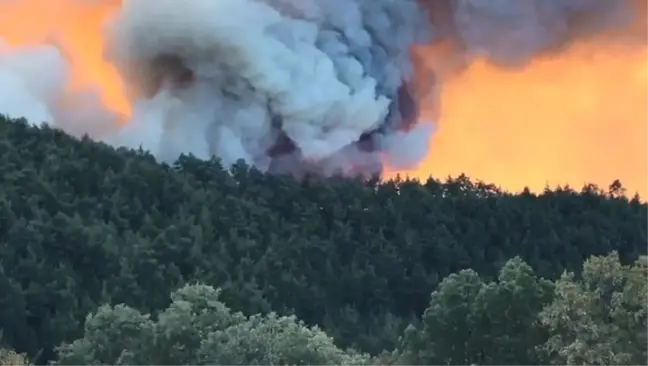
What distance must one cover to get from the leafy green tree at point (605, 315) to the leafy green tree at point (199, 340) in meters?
4.59

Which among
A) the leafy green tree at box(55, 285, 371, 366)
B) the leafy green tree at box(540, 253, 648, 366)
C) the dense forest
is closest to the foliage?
the dense forest

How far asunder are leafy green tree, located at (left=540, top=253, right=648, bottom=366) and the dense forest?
1.2 inches

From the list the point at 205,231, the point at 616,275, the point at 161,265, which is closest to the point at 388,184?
the point at 205,231

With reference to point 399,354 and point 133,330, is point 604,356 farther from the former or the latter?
point 133,330

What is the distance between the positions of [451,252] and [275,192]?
9218 mm

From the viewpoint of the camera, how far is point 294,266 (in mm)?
48688

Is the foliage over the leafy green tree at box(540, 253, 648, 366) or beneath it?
over

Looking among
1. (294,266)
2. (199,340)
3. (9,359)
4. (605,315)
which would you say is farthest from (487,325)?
(294,266)

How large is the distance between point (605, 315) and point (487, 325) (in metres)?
4.97

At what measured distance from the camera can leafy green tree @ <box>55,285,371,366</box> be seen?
2242 centimetres

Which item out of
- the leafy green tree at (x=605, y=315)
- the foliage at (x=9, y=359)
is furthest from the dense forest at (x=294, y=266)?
the foliage at (x=9, y=359)

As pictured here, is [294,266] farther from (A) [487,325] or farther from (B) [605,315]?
(B) [605,315]

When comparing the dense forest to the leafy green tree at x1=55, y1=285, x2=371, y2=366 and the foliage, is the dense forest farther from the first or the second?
the foliage

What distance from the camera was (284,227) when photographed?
174ft
